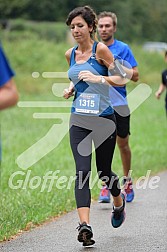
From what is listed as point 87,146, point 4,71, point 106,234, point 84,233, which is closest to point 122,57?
point 87,146

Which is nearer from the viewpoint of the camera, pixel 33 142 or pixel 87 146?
pixel 87 146

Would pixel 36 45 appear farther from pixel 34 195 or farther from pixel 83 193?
pixel 83 193

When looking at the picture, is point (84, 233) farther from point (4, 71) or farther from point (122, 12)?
point (122, 12)

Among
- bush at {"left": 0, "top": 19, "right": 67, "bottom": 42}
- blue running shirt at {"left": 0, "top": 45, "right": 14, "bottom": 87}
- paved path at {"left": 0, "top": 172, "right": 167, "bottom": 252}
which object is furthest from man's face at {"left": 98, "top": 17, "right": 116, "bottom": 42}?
bush at {"left": 0, "top": 19, "right": 67, "bottom": 42}

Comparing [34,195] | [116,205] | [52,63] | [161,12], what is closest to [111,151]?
[116,205]

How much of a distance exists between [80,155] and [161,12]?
76485 mm

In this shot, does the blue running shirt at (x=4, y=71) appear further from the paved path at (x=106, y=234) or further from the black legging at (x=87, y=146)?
the paved path at (x=106, y=234)

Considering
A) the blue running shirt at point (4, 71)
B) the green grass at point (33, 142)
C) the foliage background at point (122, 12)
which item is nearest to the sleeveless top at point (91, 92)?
the green grass at point (33, 142)

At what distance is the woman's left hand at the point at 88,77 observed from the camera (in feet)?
20.0

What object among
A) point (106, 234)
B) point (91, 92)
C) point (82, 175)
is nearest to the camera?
point (82, 175)

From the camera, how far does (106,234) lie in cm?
683

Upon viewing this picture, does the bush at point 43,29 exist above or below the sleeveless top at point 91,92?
below

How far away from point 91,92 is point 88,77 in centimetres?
20

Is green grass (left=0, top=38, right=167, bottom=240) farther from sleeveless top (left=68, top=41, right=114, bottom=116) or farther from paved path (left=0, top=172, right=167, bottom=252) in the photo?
sleeveless top (left=68, top=41, right=114, bottom=116)
